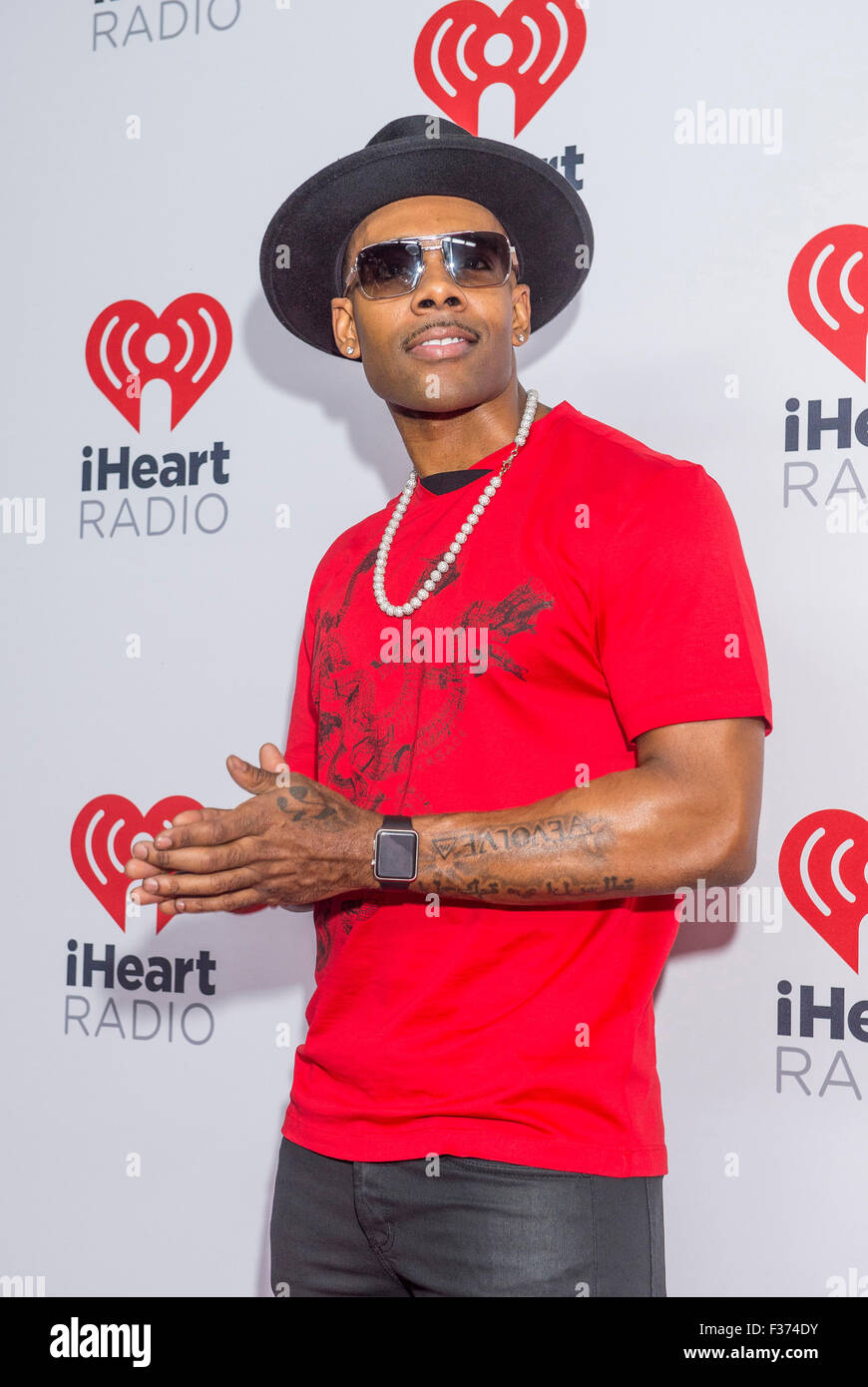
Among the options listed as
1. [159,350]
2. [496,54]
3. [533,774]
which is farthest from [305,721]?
Answer: [496,54]

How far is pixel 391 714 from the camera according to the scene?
1.66 m

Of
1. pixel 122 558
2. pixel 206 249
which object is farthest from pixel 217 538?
pixel 206 249

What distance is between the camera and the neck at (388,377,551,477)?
5.97 ft

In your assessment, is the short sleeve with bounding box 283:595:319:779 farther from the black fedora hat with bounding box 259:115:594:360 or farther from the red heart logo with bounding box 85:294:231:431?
the red heart logo with bounding box 85:294:231:431

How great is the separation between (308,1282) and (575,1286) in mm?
386

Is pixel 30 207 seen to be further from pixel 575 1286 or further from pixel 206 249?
pixel 575 1286

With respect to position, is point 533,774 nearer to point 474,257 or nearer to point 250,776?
point 250,776

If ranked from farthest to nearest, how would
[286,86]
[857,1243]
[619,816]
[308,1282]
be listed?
1. [286,86]
2. [857,1243]
3. [308,1282]
4. [619,816]

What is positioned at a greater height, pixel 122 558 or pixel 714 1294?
pixel 122 558

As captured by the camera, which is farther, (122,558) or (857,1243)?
(122,558)

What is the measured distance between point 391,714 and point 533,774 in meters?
0.23

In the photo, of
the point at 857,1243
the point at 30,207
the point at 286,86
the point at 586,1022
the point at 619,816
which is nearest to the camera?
the point at 619,816

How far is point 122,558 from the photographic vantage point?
257 centimetres

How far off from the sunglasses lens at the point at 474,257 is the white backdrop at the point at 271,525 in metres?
0.40
